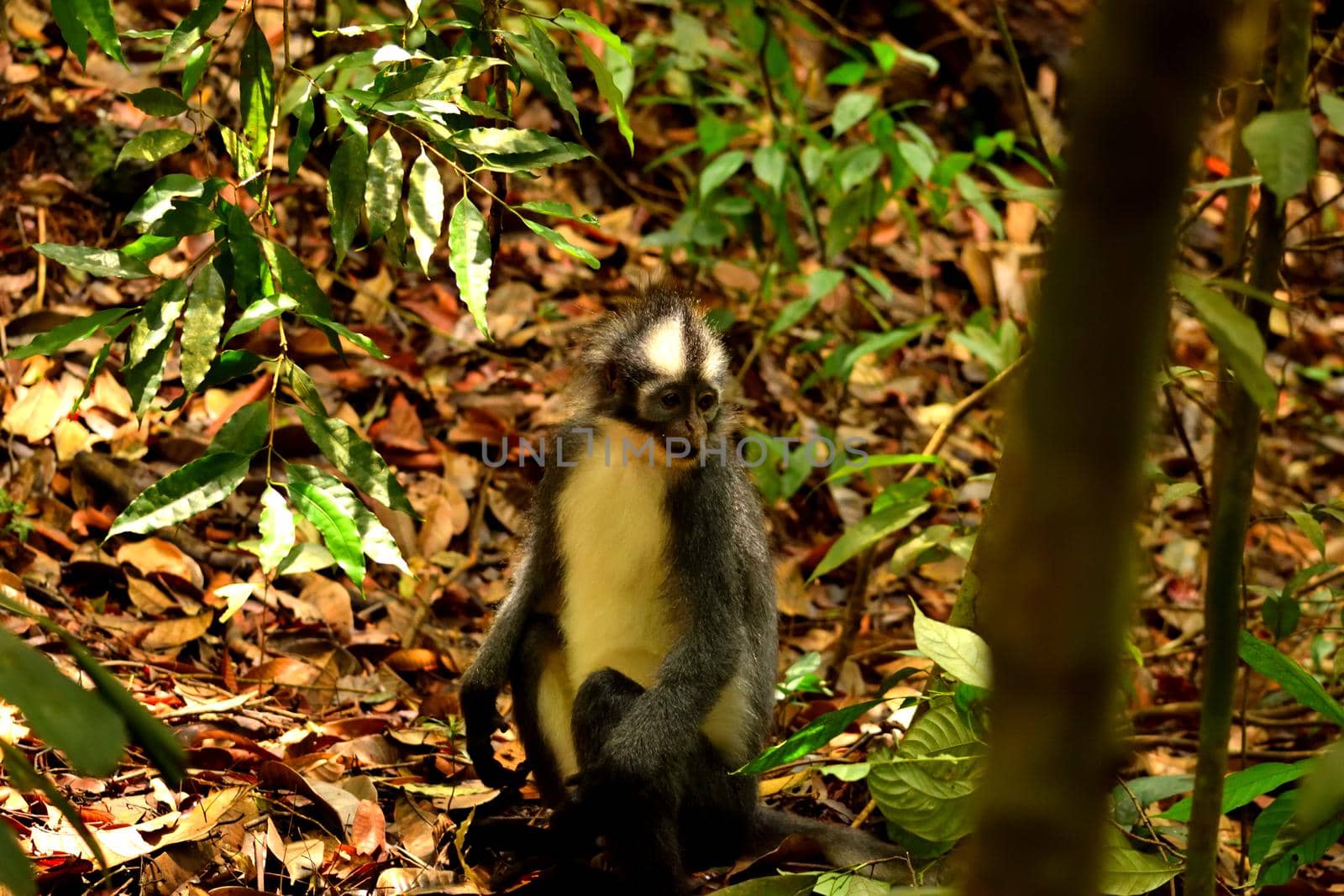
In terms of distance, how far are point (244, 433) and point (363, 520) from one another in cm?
44

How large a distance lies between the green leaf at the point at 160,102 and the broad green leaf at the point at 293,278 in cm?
42

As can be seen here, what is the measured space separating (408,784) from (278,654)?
3.61ft

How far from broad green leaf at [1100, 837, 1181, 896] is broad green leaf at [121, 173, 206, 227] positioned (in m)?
2.86

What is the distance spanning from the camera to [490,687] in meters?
4.68

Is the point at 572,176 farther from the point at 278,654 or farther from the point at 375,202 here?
the point at 375,202

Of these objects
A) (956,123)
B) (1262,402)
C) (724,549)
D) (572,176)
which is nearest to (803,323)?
(572,176)

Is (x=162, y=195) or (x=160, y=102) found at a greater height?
(x=160, y=102)

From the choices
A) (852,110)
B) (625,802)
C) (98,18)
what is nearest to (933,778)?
(625,802)

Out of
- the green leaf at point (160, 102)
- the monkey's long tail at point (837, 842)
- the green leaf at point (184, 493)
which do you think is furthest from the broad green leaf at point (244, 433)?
the monkey's long tail at point (837, 842)

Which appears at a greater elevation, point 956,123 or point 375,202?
point 956,123

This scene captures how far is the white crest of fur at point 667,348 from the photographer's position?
4.74 m

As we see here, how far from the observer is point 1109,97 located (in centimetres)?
100

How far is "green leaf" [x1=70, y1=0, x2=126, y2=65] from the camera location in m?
3.17

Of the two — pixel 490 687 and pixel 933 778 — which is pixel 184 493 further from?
pixel 933 778
